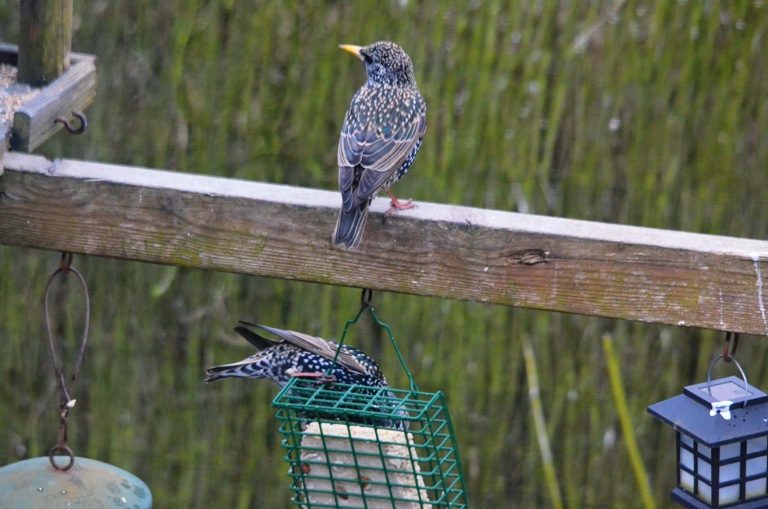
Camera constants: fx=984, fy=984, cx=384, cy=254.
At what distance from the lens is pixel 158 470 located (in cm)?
361

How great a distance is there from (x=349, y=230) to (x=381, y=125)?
36.0 inches

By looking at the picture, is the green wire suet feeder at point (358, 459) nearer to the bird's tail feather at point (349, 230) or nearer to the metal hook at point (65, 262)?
the bird's tail feather at point (349, 230)

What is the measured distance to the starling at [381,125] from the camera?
2.56 meters

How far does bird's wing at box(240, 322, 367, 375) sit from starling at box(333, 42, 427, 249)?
Result: 0.38 metres

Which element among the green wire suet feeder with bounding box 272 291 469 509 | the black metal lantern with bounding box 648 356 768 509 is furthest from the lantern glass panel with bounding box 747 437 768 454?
the green wire suet feeder with bounding box 272 291 469 509

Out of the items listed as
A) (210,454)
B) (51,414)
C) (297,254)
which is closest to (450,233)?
(297,254)

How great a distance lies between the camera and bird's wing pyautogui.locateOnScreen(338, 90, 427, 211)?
8.54 feet

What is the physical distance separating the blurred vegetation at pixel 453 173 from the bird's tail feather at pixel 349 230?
1375 millimetres

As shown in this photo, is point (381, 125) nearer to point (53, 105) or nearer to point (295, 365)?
point (295, 365)

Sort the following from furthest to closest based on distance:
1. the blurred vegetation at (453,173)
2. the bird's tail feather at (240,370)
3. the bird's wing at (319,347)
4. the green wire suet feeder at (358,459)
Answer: the blurred vegetation at (453,173) → the bird's tail feather at (240,370) → the bird's wing at (319,347) → the green wire suet feeder at (358,459)

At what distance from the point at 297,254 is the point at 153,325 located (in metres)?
1.64

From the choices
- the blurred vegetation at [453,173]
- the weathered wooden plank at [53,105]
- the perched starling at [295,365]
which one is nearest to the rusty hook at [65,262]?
the weathered wooden plank at [53,105]

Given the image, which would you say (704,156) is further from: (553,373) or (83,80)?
(83,80)

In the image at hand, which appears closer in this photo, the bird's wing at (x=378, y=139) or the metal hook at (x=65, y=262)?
the metal hook at (x=65, y=262)
